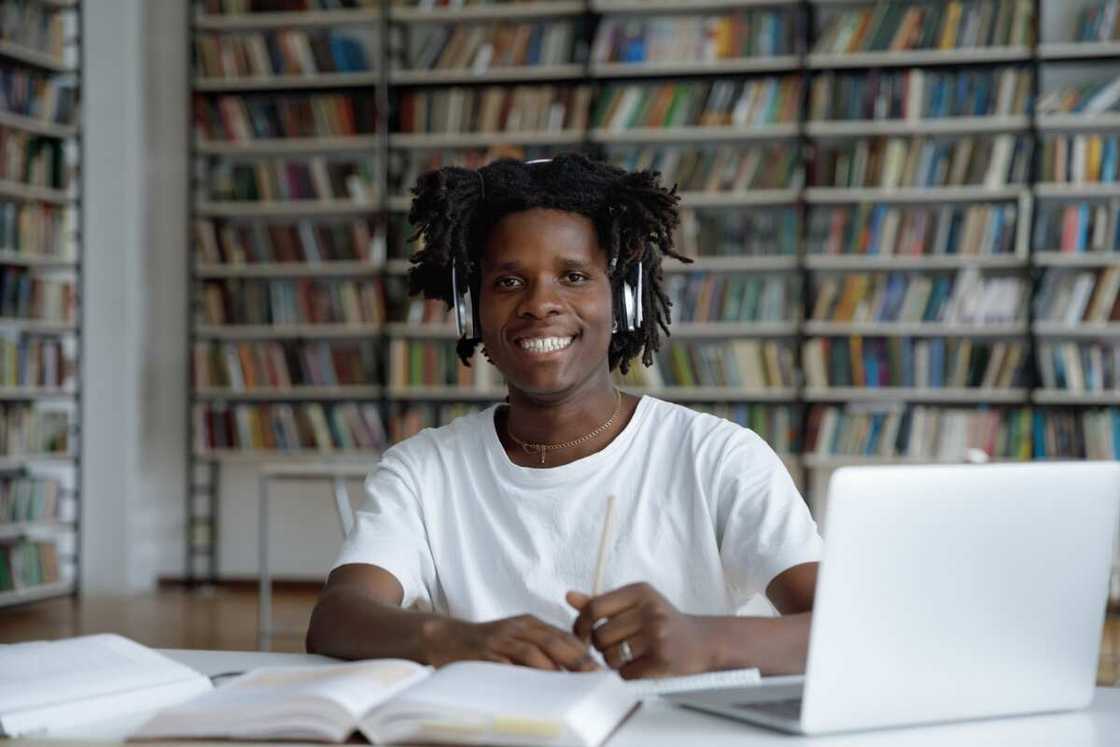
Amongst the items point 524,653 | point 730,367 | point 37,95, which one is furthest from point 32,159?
point 524,653

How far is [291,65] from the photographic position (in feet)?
20.1

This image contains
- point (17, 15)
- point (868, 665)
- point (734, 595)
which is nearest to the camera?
point (868, 665)

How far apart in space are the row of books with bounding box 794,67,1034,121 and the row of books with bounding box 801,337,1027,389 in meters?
0.87

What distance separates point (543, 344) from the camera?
1.66 m

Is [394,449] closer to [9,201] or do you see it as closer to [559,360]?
[559,360]

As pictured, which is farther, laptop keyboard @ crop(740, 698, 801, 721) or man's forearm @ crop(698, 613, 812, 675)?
man's forearm @ crop(698, 613, 812, 675)

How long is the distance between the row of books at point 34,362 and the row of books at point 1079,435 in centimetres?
380

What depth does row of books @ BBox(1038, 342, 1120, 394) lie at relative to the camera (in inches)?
215

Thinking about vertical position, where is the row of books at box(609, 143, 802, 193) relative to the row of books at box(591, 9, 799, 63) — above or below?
below

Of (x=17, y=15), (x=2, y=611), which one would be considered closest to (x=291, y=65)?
(x=17, y=15)

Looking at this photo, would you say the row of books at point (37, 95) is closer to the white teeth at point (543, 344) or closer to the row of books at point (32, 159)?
the row of books at point (32, 159)

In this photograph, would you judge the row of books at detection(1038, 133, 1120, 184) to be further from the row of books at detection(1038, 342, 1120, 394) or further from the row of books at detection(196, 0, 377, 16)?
the row of books at detection(196, 0, 377, 16)

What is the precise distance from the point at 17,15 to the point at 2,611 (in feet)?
7.40

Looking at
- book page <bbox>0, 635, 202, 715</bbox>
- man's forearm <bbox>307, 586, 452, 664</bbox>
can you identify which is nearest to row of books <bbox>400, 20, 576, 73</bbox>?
man's forearm <bbox>307, 586, 452, 664</bbox>
